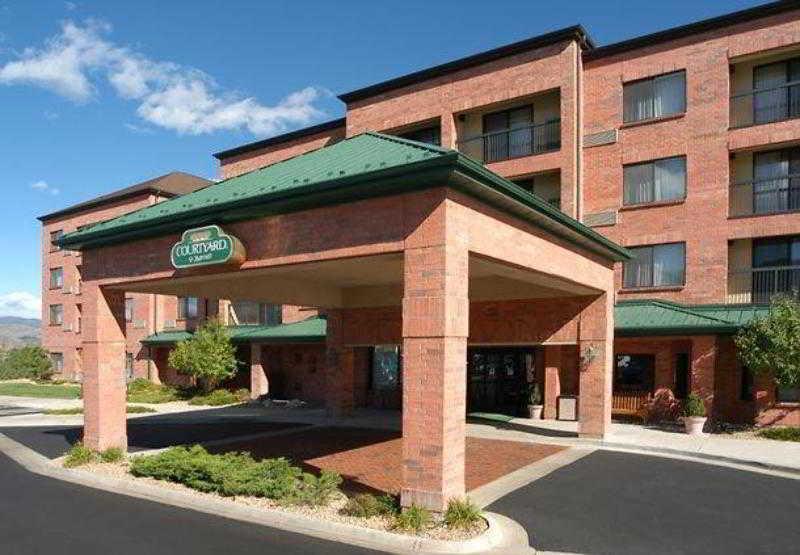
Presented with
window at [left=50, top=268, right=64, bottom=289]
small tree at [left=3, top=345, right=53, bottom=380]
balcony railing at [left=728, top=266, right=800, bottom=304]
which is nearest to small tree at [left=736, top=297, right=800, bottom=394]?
balcony railing at [left=728, top=266, right=800, bottom=304]

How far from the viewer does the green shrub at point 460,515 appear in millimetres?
9312

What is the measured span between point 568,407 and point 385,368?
28.2 ft

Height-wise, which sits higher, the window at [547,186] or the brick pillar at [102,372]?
the window at [547,186]

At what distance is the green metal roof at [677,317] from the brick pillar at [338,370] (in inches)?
403

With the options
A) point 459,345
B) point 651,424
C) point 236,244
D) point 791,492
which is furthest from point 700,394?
point 236,244

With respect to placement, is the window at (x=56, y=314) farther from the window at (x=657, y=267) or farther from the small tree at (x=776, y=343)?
the small tree at (x=776, y=343)

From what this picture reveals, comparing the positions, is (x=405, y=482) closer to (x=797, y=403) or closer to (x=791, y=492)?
(x=791, y=492)

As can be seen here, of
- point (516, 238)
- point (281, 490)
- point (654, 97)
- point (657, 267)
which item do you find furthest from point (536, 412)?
point (281, 490)

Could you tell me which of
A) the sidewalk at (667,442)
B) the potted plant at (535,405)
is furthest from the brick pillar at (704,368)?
the potted plant at (535,405)

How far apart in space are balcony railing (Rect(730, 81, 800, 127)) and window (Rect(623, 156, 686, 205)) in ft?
8.77

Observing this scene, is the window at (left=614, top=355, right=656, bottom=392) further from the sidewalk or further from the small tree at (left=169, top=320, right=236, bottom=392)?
the small tree at (left=169, top=320, right=236, bottom=392)

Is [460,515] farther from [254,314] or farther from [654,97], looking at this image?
[254,314]

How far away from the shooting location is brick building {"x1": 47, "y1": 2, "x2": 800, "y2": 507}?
10.2 meters

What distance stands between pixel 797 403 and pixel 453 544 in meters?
17.6
